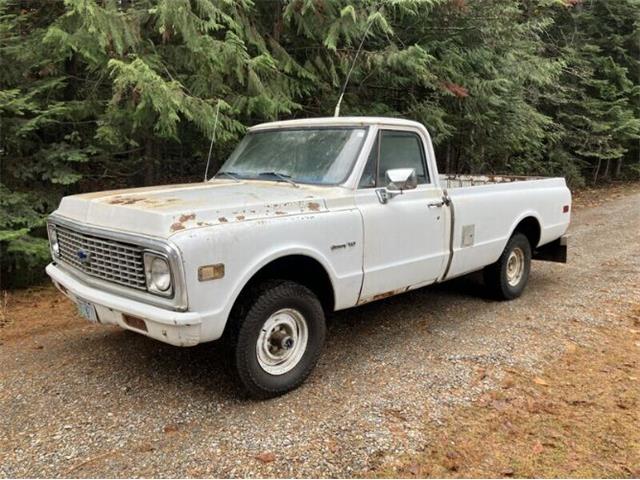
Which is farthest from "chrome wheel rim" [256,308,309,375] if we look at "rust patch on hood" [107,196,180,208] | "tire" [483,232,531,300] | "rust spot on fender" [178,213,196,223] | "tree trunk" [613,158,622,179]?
"tree trunk" [613,158,622,179]

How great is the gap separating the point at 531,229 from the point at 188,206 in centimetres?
451

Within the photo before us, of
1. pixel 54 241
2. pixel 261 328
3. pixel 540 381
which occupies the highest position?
pixel 54 241

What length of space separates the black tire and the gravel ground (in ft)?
0.44

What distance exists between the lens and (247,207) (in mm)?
3605

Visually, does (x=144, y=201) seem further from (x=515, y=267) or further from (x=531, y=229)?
(x=531, y=229)

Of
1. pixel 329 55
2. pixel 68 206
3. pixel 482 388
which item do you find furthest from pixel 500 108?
pixel 68 206

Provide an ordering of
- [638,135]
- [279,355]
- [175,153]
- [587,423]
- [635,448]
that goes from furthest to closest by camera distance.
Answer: [638,135], [175,153], [279,355], [587,423], [635,448]

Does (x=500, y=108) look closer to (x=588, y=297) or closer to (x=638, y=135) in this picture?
(x=588, y=297)

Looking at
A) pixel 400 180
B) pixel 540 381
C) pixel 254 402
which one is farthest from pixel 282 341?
pixel 540 381

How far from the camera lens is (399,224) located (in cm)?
451

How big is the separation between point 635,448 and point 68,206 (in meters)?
4.25

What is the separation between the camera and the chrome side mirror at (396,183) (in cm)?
423

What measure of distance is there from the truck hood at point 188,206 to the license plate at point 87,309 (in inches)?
22.1

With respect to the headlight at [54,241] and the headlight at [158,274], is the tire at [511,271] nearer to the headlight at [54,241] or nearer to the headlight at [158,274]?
the headlight at [158,274]
